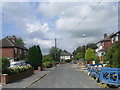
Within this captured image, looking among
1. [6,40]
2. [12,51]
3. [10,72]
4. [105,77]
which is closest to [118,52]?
[105,77]

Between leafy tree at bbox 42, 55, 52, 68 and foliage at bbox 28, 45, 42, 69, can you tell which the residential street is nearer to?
foliage at bbox 28, 45, 42, 69

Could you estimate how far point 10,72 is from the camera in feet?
65.7

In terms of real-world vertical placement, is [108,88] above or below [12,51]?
below

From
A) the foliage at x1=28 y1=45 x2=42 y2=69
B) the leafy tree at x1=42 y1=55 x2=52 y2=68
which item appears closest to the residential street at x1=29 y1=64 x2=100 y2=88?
the foliage at x1=28 y1=45 x2=42 y2=69

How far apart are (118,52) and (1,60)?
945 centimetres

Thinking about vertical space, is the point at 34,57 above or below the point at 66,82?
above

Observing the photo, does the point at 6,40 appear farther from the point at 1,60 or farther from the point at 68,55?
the point at 68,55

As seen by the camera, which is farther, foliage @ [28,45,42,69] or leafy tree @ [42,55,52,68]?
leafy tree @ [42,55,52,68]

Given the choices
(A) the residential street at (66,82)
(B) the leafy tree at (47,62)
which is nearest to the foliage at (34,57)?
(B) the leafy tree at (47,62)

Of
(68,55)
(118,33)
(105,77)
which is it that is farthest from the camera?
(68,55)

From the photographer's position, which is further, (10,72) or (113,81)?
(10,72)

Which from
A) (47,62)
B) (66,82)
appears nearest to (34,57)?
(47,62)

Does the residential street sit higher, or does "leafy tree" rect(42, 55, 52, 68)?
"leafy tree" rect(42, 55, 52, 68)

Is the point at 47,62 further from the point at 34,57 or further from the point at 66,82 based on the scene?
the point at 66,82
